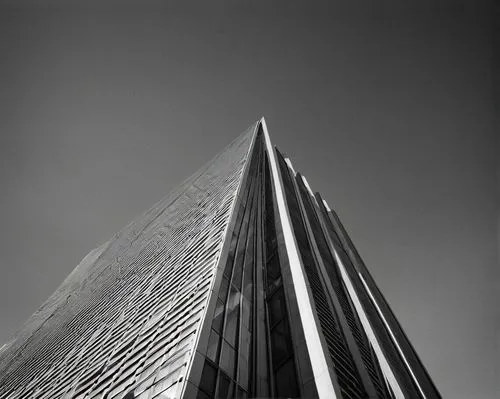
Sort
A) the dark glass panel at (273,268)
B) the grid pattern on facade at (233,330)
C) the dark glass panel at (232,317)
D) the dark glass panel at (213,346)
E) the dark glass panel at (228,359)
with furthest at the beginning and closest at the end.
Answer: the dark glass panel at (273,268)
the dark glass panel at (232,317)
the dark glass panel at (228,359)
the dark glass panel at (213,346)
the grid pattern on facade at (233,330)

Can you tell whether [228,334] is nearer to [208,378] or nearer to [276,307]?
[208,378]

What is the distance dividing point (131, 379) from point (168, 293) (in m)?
4.50

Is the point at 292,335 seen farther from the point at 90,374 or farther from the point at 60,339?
the point at 60,339

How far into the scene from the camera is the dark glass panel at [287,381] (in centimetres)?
907

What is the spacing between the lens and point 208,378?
25.9 ft

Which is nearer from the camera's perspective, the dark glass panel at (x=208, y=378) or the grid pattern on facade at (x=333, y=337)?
the dark glass panel at (x=208, y=378)

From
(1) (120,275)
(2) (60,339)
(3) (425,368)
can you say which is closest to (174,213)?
(1) (120,275)

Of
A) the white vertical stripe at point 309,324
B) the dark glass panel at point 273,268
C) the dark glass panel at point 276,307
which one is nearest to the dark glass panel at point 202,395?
the white vertical stripe at point 309,324

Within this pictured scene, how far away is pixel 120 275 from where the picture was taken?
94.2 ft

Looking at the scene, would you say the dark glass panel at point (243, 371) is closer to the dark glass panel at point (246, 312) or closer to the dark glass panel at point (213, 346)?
the dark glass panel at point (213, 346)

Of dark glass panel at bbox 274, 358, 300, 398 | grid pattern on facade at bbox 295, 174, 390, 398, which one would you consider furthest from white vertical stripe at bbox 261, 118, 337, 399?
grid pattern on facade at bbox 295, 174, 390, 398

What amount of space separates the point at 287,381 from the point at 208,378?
2.91m

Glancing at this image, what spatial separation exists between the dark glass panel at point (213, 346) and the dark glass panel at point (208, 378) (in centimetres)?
25

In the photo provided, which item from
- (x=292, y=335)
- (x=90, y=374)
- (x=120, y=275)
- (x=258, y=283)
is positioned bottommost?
(x=292, y=335)
